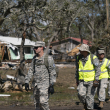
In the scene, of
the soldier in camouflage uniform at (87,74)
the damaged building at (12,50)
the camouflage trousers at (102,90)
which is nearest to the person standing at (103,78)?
the camouflage trousers at (102,90)

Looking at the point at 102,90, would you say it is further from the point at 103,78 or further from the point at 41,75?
the point at 41,75

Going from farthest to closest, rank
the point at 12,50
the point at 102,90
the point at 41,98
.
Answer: the point at 12,50 → the point at 102,90 → the point at 41,98

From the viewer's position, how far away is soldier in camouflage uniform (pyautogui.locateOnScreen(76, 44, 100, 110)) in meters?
5.68

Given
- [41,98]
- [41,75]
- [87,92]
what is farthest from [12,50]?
[41,98]

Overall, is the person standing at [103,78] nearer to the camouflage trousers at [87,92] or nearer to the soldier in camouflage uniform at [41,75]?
the camouflage trousers at [87,92]

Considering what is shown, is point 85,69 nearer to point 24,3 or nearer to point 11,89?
point 11,89

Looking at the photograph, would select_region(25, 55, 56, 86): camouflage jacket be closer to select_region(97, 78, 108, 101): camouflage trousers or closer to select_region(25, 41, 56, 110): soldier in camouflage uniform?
select_region(25, 41, 56, 110): soldier in camouflage uniform

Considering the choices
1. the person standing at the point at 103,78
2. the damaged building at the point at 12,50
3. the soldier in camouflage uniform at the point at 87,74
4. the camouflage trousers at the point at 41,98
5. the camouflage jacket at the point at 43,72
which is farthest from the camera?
the damaged building at the point at 12,50

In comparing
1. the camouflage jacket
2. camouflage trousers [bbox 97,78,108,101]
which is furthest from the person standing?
the camouflage jacket

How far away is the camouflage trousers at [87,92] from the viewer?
18.7 feet

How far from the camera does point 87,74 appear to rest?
571 centimetres

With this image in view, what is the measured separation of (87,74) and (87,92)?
514 millimetres

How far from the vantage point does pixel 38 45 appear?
4828 mm

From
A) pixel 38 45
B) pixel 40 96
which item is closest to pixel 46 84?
pixel 40 96
